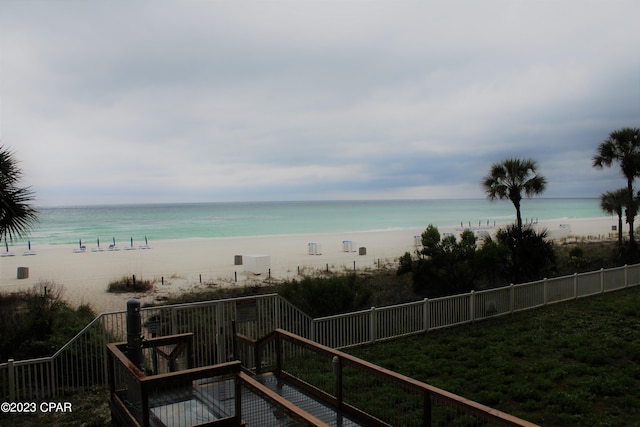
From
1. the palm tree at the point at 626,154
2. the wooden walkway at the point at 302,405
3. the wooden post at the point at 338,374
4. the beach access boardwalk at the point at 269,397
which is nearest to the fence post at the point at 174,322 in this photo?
the beach access boardwalk at the point at 269,397

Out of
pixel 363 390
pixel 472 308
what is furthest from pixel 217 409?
pixel 472 308

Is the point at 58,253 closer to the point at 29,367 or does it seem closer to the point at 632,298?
the point at 29,367

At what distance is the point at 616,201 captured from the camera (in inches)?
1107

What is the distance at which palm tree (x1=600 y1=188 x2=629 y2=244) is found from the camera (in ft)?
90.6

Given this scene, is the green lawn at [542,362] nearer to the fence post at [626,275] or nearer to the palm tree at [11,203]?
the fence post at [626,275]

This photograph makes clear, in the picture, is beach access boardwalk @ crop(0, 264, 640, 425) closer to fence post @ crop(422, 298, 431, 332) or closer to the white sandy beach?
fence post @ crop(422, 298, 431, 332)

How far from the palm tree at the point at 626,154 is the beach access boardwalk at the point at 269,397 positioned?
80.5 ft

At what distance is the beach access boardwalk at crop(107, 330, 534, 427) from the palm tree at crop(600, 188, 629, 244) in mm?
26112

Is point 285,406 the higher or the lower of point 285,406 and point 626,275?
the higher

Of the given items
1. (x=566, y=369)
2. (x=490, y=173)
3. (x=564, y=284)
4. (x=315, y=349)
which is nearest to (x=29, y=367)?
(x=315, y=349)

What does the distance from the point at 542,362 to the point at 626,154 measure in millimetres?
22164

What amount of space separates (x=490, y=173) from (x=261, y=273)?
42.4ft

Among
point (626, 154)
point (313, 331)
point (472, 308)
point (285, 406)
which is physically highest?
point (626, 154)

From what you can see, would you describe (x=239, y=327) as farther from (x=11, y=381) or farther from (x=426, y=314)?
(x=426, y=314)
